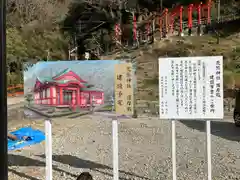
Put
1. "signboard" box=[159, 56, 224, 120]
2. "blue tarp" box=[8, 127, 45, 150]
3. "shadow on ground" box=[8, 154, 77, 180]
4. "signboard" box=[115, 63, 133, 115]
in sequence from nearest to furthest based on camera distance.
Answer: "signboard" box=[159, 56, 224, 120]
"signboard" box=[115, 63, 133, 115]
"shadow on ground" box=[8, 154, 77, 180]
"blue tarp" box=[8, 127, 45, 150]

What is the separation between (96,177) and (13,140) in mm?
2439

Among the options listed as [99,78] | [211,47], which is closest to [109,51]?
[211,47]

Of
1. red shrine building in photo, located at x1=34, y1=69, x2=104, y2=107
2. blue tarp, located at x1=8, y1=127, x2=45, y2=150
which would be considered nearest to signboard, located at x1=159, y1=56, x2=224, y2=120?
red shrine building in photo, located at x1=34, y1=69, x2=104, y2=107

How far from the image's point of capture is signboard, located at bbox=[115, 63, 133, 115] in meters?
3.15

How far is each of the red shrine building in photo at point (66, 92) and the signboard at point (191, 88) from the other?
0.62 m

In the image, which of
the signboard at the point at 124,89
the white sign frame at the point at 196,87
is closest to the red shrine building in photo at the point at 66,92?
the signboard at the point at 124,89

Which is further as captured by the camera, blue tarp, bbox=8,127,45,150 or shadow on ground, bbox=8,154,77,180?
blue tarp, bbox=8,127,45,150

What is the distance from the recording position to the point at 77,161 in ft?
15.3

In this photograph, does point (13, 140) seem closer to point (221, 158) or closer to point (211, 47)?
point (221, 158)

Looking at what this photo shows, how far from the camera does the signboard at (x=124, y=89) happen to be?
3.15 meters

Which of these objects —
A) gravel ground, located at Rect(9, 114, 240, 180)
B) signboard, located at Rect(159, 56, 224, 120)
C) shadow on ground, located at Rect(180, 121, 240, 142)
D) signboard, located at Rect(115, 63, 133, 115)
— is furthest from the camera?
shadow on ground, located at Rect(180, 121, 240, 142)

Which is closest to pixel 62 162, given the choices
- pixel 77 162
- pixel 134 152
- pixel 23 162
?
pixel 77 162

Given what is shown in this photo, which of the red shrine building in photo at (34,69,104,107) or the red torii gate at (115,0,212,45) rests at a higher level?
the red torii gate at (115,0,212,45)

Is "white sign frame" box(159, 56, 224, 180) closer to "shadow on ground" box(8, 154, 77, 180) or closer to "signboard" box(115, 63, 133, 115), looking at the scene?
"signboard" box(115, 63, 133, 115)
